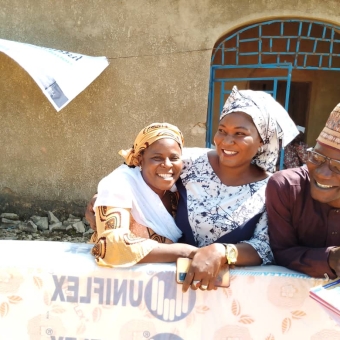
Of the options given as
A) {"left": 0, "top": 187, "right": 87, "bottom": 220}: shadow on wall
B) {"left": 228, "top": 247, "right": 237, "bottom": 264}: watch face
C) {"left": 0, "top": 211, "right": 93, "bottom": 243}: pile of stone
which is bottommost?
{"left": 0, "top": 211, "right": 93, "bottom": 243}: pile of stone

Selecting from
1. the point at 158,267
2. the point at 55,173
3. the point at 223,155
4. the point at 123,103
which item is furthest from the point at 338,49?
the point at 158,267

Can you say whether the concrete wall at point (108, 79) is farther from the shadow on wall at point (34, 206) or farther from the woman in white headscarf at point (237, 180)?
the woman in white headscarf at point (237, 180)

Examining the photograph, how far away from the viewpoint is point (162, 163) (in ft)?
7.05

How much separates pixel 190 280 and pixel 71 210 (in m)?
4.58

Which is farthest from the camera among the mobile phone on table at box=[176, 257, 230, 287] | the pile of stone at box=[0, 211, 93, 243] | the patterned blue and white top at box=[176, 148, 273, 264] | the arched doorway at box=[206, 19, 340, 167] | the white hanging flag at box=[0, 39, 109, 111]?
the arched doorway at box=[206, 19, 340, 167]

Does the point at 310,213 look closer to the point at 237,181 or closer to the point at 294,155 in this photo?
the point at 237,181

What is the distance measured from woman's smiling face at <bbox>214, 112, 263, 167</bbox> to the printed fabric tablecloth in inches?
21.0

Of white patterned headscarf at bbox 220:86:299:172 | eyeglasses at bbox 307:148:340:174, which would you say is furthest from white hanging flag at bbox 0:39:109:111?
eyeglasses at bbox 307:148:340:174

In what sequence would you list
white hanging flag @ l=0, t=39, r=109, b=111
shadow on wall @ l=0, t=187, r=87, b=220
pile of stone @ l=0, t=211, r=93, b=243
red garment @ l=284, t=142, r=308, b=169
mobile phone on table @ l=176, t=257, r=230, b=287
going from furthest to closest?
1. red garment @ l=284, t=142, r=308, b=169
2. shadow on wall @ l=0, t=187, r=87, b=220
3. pile of stone @ l=0, t=211, r=93, b=243
4. white hanging flag @ l=0, t=39, r=109, b=111
5. mobile phone on table @ l=176, t=257, r=230, b=287

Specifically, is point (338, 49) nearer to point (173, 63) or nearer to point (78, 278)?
point (173, 63)

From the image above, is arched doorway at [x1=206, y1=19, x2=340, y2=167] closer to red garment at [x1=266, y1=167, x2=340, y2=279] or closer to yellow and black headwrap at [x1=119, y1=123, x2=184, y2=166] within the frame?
yellow and black headwrap at [x1=119, y1=123, x2=184, y2=166]

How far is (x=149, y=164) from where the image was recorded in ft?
7.09

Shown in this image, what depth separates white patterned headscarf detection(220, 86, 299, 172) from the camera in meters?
2.15

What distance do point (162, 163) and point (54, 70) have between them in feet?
11.0
